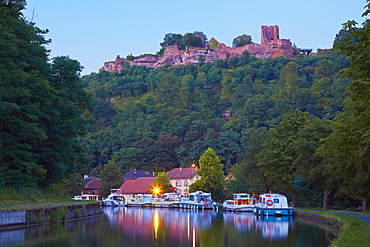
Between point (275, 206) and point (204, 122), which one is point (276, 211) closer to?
point (275, 206)

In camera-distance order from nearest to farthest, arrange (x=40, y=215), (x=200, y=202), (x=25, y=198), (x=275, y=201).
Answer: (x=40, y=215) < (x=25, y=198) < (x=275, y=201) < (x=200, y=202)

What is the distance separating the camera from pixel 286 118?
187ft

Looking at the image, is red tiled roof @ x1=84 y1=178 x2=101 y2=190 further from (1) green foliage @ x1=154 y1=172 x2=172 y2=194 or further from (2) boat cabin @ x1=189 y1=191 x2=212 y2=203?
(2) boat cabin @ x1=189 y1=191 x2=212 y2=203

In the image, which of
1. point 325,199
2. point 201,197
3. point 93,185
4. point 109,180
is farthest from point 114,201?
point 325,199

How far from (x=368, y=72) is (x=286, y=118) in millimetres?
40067

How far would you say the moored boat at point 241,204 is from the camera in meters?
58.9

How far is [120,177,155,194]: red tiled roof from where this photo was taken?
313 feet

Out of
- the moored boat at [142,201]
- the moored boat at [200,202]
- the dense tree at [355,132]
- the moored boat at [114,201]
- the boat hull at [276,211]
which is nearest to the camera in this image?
the dense tree at [355,132]

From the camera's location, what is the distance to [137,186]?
320 feet

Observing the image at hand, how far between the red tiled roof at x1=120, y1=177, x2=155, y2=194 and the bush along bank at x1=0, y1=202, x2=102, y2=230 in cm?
5765

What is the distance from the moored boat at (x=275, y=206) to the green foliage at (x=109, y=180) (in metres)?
51.6

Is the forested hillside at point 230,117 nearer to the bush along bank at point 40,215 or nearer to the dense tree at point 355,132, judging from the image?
the dense tree at point 355,132

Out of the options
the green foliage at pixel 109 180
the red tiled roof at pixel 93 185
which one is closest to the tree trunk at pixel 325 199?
the green foliage at pixel 109 180

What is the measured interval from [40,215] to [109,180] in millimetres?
70625
